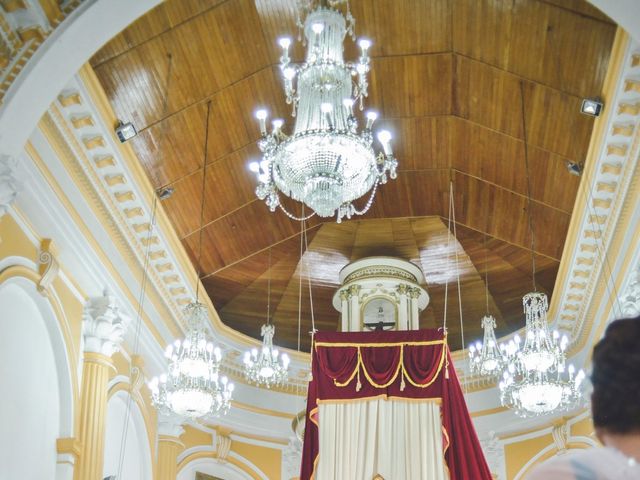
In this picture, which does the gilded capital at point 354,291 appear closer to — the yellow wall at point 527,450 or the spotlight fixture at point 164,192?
the yellow wall at point 527,450

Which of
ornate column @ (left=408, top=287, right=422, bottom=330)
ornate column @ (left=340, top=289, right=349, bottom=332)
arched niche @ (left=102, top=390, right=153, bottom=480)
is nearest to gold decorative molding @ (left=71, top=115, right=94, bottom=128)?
arched niche @ (left=102, top=390, right=153, bottom=480)

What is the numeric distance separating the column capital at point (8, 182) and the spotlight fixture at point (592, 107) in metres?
5.48

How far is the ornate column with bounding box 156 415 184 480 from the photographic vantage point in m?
11.6

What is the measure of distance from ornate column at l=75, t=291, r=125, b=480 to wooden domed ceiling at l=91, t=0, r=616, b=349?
1.73 m

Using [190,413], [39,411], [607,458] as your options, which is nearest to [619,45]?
[190,413]

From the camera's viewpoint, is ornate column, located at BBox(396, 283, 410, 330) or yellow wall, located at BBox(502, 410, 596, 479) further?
ornate column, located at BBox(396, 283, 410, 330)

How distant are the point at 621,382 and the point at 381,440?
8072 mm

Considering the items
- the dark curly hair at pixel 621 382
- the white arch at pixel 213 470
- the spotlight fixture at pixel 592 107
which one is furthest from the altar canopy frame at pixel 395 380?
the dark curly hair at pixel 621 382

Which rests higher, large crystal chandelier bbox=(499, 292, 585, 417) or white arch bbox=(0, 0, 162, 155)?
white arch bbox=(0, 0, 162, 155)

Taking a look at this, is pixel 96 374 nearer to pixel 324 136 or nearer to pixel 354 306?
pixel 324 136

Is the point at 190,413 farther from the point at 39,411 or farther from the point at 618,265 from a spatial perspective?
the point at 618,265

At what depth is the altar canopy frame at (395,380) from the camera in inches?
355

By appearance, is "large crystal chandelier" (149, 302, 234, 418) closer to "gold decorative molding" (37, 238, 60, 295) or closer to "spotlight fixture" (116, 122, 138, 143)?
"gold decorative molding" (37, 238, 60, 295)

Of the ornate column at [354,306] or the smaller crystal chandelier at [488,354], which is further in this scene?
the ornate column at [354,306]
